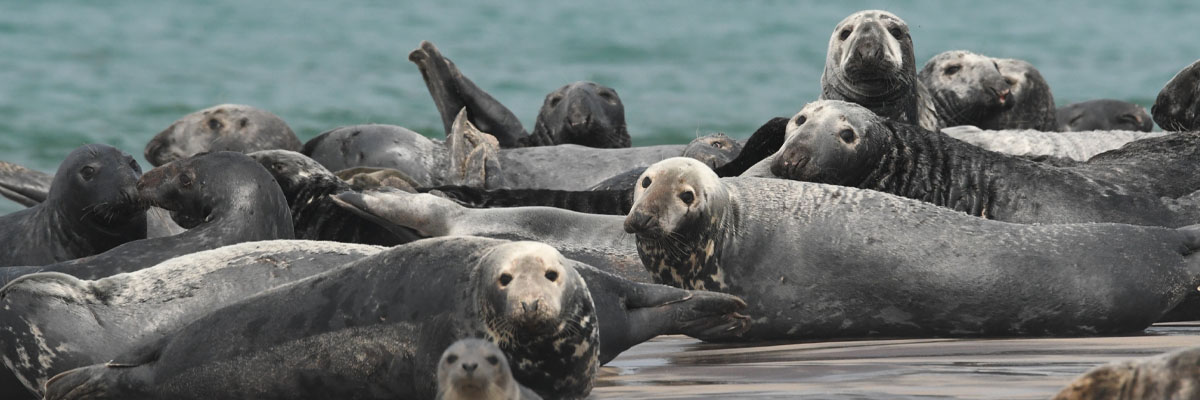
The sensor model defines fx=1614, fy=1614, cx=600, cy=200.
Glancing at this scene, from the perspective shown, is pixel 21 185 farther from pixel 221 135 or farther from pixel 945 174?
pixel 945 174

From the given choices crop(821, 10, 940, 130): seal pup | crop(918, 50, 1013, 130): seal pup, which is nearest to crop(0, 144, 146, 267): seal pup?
crop(821, 10, 940, 130): seal pup

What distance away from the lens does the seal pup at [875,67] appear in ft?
24.6

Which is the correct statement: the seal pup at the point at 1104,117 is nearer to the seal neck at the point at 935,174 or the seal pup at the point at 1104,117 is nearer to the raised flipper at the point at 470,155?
the raised flipper at the point at 470,155

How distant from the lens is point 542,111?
36.7ft

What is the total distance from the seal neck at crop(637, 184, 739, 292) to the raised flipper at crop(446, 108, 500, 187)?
375cm

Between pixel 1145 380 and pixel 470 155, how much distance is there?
6.78 metres

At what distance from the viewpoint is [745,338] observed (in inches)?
201

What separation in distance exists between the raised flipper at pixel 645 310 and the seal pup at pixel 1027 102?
570cm

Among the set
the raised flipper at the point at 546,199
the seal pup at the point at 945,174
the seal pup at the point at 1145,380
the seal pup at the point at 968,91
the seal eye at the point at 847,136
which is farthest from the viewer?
the seal pup at the point at 968,91

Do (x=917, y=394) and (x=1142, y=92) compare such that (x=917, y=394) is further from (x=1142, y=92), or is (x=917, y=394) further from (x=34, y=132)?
(x=1142, y=92)

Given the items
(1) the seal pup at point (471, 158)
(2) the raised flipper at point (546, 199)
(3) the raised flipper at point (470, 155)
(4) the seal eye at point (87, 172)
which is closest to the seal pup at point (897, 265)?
(2) the raised flipper at point (546, 199)

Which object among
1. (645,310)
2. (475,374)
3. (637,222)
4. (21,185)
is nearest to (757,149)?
(637,222)

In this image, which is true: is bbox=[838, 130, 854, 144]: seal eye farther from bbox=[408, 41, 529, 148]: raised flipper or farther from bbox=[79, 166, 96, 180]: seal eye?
bbox=[408, 41, 529, 148]: raised flipper

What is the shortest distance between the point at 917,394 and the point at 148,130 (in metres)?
19.6
